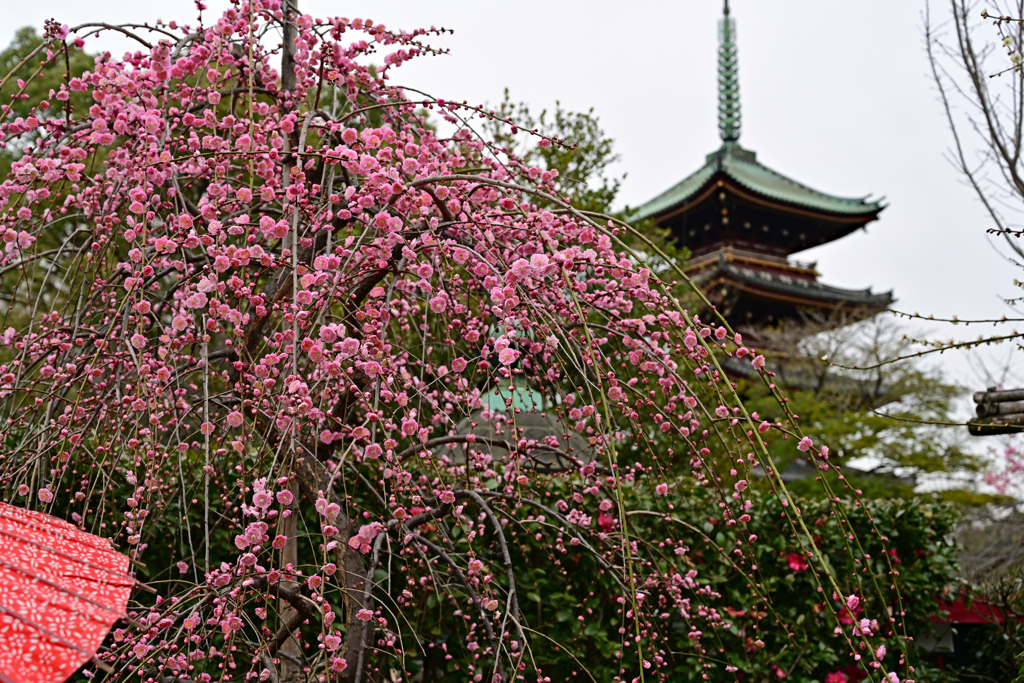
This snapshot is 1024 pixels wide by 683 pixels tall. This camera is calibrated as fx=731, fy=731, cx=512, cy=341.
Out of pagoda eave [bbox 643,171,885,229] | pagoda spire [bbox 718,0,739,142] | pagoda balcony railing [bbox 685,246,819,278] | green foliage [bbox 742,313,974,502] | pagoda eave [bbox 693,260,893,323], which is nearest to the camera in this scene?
green foliage [bbox 742,313,974,502]

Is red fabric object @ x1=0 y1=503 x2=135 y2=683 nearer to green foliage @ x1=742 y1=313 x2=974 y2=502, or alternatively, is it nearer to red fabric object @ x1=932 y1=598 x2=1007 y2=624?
red fabric object @ x1=932 y1=598 x2=1007 y2=624

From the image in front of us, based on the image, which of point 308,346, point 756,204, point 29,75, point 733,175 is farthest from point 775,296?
point 308,346

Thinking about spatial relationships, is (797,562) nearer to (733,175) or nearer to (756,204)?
(756,204)

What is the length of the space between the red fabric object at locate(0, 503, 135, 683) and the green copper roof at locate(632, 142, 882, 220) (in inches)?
480

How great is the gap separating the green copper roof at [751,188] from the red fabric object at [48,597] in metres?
12.2

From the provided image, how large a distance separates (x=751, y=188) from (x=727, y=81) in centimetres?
555

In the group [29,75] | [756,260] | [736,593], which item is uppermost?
[756,260]

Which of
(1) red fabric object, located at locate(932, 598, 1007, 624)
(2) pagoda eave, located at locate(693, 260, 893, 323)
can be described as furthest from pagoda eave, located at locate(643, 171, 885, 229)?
(1) red fabric object, located at locate(932, 598, 1007, 624)

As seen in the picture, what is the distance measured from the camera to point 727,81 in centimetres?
1736

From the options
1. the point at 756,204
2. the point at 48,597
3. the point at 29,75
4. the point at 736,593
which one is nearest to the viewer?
the point at 48,597

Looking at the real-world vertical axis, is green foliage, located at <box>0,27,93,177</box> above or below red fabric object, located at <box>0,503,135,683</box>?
above

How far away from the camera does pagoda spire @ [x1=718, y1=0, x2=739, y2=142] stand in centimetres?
1678

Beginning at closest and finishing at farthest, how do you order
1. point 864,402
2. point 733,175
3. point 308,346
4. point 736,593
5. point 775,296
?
point 308,346 → point 736,593 → point 864,402 → point 775,296 → point 733,175

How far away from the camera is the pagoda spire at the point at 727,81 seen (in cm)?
1678
